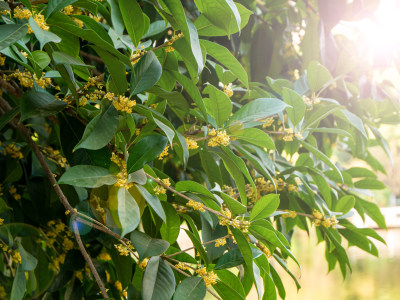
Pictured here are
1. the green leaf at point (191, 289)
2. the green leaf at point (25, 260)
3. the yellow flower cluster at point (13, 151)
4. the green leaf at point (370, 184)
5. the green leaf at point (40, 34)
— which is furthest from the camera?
the green leaf at point (370, 184)

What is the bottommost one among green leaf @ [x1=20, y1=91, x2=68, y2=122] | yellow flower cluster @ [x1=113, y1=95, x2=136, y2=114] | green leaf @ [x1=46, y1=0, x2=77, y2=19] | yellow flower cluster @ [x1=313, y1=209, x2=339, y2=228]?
yellow flower cluster @ [x1=313, y1=209, x2=339, y2=228]

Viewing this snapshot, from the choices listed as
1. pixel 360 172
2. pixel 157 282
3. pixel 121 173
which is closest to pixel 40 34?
pixel 121 173

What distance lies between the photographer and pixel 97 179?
1.18ft

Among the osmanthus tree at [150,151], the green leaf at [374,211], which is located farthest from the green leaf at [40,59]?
the green leaf at [374,211]

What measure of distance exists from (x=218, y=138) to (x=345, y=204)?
273 millimetres

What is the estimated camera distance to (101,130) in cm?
36

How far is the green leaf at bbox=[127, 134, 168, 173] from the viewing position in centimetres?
37

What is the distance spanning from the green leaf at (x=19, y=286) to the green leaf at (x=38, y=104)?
0.70 ft

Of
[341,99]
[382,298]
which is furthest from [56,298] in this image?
[382,298]

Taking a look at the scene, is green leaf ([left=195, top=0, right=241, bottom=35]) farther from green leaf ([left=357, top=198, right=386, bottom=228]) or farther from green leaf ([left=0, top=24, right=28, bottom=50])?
green leaf ([left=357, top=198, right=386, bottom=228])

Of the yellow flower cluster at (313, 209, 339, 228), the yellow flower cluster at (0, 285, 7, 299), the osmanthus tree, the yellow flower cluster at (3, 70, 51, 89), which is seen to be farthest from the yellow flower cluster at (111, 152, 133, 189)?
the yellow flower cluster at (0, 285, 7, 299)

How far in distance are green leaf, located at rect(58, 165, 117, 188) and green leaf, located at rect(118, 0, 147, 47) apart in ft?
0.43

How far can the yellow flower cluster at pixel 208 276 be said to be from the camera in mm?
434

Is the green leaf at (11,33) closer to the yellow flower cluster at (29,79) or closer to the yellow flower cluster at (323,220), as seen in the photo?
the yellow flower cluster at (29,79)
